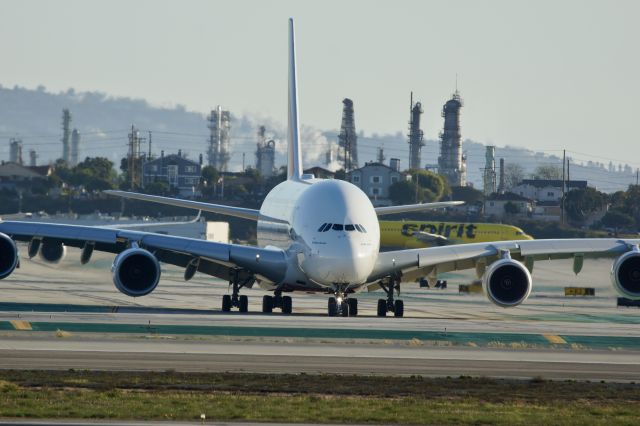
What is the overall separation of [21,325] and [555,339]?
47.6 ft

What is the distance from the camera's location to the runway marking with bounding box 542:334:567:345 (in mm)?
36719

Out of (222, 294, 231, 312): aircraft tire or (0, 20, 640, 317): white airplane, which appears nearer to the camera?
(0, 20, 640, 317): white airplane

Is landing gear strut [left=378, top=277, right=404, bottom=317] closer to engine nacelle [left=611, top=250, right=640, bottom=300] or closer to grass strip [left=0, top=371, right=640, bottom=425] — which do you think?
engine nacelle [left=611, top=250, right=640, bottom=300]

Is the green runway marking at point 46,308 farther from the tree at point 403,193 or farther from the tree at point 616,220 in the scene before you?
the tree at point 403,193

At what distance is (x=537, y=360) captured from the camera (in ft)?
107

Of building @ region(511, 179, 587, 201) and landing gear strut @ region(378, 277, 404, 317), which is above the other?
building @ region(511, 179, 587, 201)

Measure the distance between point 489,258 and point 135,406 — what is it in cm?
2591

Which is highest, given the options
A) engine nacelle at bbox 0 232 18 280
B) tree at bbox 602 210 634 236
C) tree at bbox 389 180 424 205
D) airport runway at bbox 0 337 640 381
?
tree at bbox 389 180 424 205

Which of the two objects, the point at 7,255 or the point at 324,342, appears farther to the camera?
the point at 7,255

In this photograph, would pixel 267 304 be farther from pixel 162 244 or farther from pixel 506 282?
pixel 506 282

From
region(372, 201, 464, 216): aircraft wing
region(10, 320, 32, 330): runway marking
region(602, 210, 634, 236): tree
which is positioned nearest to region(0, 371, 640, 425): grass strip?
region(10, 320, 32, 330): runway marking

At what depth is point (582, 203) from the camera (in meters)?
142

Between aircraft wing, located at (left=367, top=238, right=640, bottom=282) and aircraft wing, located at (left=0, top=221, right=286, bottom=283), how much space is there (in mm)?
3649

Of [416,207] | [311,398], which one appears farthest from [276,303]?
[311,398]
